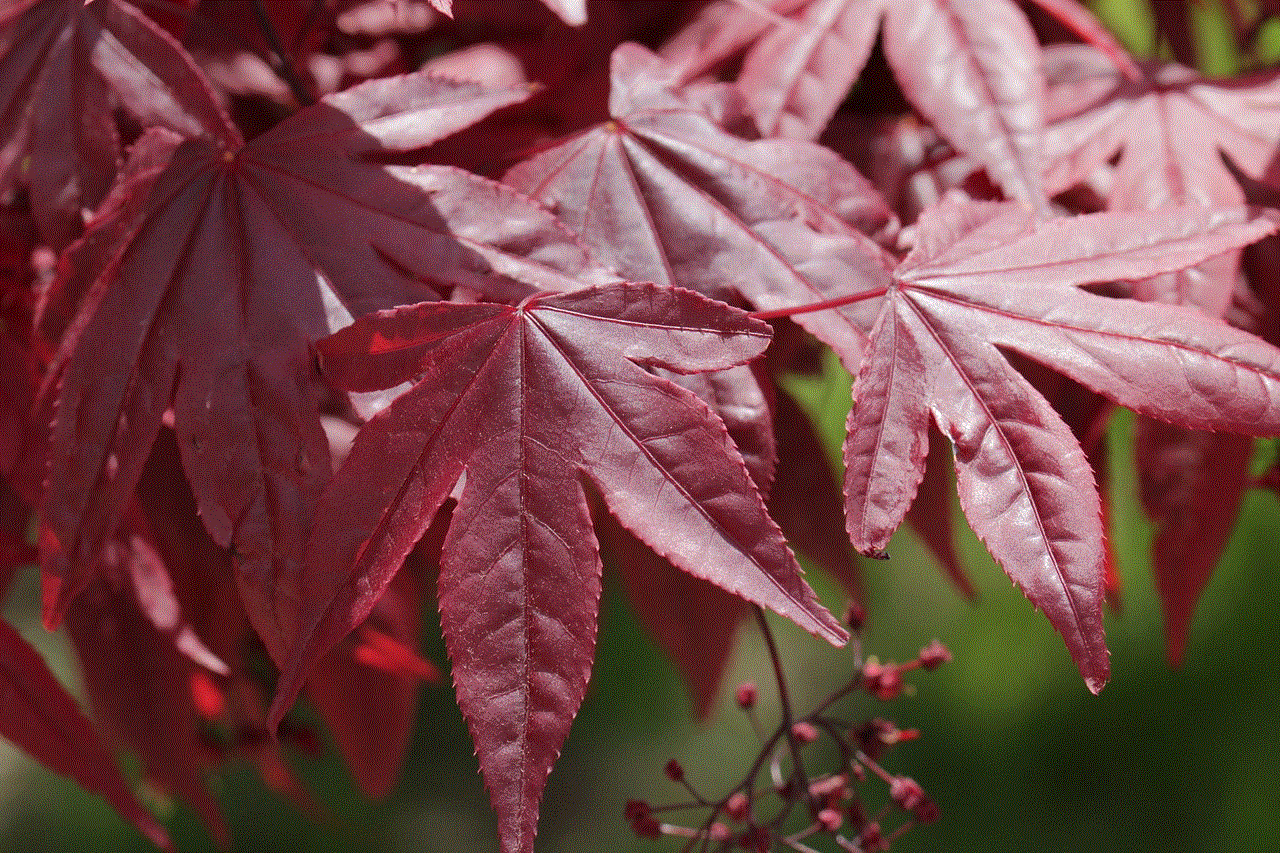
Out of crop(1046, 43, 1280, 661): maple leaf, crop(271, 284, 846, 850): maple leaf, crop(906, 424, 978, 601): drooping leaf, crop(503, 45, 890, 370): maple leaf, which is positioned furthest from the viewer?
crop(906, 424, 978, 601): drooping leaf

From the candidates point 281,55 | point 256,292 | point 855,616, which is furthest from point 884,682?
point 281,55

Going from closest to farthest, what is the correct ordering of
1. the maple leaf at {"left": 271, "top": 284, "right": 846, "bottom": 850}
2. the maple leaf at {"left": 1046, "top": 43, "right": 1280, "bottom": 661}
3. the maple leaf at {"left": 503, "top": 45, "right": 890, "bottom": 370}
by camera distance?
the maple leaf at {"left": 271, "top": 284, "right": 846, "bottom": 850}
the maple leaf at {"left": 503, "top": 45, "right": 890, "bottom": 370}
the maple leaf at {"left": 1046, "top": 43, "right": 1280, "bottom": 661}

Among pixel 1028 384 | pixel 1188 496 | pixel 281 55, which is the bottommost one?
pixel 1188 496

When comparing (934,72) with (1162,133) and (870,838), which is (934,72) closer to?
(1162,133)

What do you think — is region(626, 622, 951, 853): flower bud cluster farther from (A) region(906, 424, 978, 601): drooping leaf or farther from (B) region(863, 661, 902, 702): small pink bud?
(A) region(906, 424, 978, 601): drooping leaf

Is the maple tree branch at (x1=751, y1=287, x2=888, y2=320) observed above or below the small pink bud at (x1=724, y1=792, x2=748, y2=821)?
above

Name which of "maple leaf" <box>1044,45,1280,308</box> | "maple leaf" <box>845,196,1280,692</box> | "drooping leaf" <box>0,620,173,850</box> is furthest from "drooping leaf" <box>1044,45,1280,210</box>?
"drooping leaf" <box>0,620,173,850</box>

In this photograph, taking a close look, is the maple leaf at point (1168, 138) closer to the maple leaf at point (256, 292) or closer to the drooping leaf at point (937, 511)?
the drooping leaf at point (937, 511)
